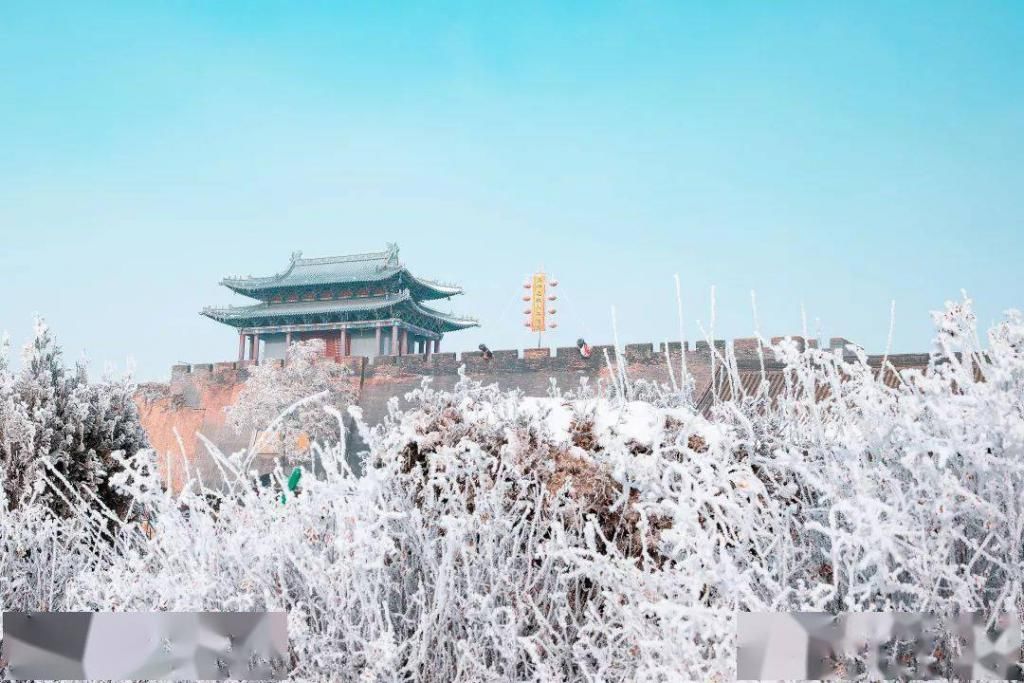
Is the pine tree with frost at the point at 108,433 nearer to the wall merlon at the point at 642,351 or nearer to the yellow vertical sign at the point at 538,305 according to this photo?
the wall merlon at the point at 642,351

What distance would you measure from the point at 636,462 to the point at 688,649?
28.0 inches

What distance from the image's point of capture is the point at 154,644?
2.23 metres

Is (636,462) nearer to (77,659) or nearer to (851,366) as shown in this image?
(851,366)

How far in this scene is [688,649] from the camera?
1870mm

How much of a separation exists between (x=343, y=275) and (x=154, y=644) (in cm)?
3994

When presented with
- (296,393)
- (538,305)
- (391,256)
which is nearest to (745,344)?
(538,305)

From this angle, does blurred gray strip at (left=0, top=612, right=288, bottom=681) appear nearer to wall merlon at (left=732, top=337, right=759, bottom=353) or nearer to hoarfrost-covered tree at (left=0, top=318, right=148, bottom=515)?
hoarfrost-covered tree at (left=0, top=318, right=148, bottom=515)

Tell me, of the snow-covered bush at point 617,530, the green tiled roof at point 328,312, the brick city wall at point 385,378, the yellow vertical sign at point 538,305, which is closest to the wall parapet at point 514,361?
the brick city wall at point 385,378

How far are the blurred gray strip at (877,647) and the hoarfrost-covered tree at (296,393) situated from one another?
23.9 metres

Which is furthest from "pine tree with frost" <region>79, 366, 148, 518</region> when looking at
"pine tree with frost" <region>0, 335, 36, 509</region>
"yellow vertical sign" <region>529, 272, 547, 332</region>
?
"yellow vertical sign" <region>529, 272, 547, 332</region>

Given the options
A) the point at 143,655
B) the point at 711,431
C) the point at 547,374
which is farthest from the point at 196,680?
the point at 547,374

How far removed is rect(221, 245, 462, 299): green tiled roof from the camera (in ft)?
133

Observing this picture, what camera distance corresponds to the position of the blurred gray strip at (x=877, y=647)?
1865 mm

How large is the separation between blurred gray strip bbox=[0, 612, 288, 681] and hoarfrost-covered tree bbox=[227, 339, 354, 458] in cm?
2315
